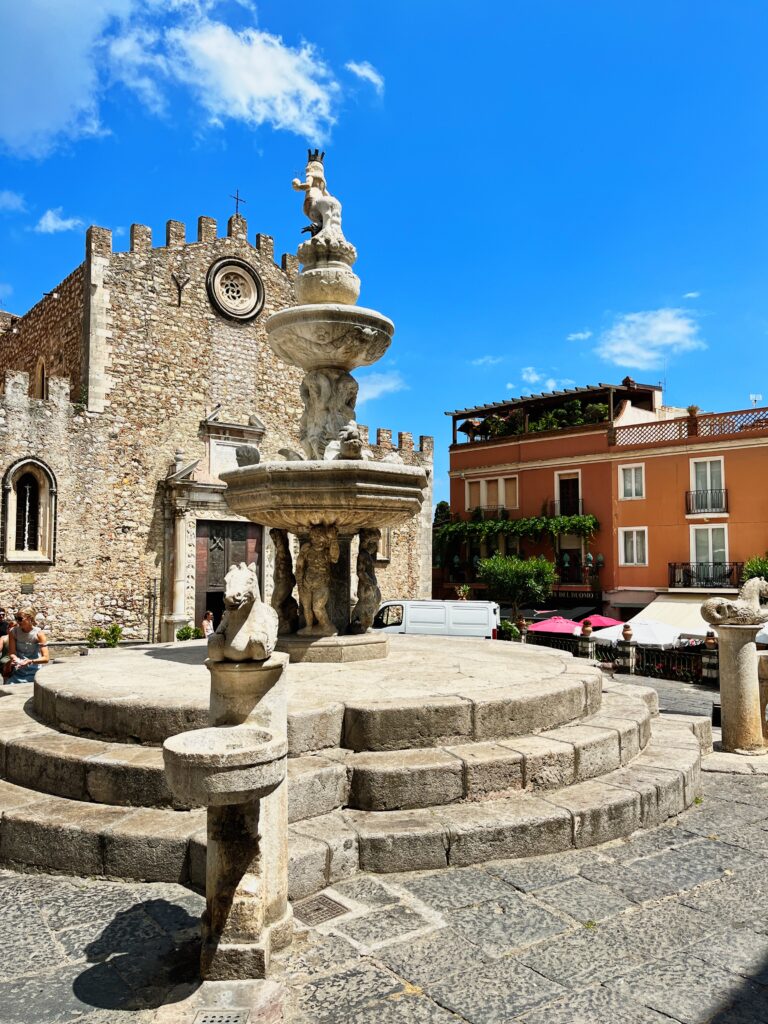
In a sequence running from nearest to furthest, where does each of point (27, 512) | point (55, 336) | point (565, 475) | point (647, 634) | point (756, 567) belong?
point (27, 512) → point (647, 634) → point (55, 336) → point (756, 567) → point (565, 475)

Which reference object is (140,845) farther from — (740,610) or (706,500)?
(706,500)

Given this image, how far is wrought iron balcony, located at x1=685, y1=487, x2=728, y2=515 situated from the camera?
25891mm

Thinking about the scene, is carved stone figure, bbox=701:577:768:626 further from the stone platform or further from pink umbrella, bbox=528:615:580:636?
pink umbrella, bbox=528:615:580:636

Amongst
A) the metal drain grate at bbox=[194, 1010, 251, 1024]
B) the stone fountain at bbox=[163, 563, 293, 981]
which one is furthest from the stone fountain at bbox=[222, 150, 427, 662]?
the metal drain grate at bbox=[194, 1010, 251, 1024]

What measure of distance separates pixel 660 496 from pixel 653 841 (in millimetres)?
24657

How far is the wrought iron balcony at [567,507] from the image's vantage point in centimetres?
2958

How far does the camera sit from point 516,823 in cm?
412

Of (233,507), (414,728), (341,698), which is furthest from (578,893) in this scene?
(233,507)

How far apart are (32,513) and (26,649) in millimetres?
9658

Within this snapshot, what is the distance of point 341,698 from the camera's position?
16.5 feet

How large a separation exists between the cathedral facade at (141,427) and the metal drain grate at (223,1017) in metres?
15.7

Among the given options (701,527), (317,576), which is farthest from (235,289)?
(701,527)

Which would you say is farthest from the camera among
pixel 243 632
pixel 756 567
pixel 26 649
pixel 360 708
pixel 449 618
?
pixel 756 567

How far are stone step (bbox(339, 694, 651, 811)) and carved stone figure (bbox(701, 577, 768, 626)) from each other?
218 cm
